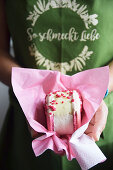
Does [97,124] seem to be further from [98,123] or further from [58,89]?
[58,89]

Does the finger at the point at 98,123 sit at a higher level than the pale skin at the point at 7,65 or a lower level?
lower

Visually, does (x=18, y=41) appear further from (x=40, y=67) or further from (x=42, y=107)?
(x=42, y=107)

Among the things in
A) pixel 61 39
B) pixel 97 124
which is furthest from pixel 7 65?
pixel 97 124

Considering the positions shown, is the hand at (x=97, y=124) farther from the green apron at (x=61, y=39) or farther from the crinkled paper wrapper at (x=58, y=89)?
the green apron at (x=61, y=39)

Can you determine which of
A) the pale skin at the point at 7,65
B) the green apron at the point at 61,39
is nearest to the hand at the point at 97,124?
the pale skin at the point at 7,65

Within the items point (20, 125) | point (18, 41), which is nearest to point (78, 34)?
point (18, 41)
